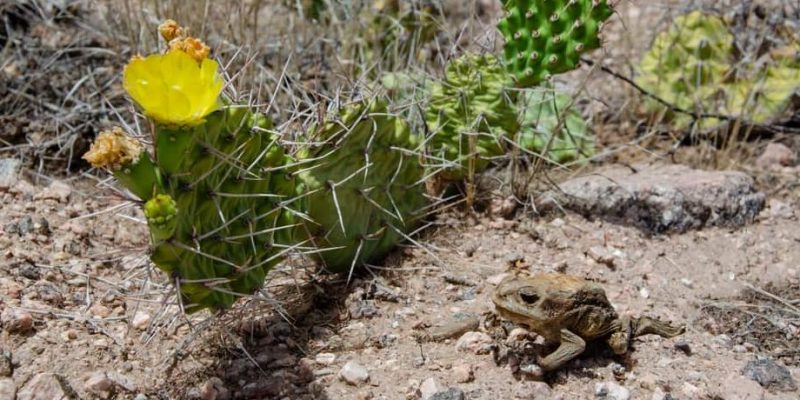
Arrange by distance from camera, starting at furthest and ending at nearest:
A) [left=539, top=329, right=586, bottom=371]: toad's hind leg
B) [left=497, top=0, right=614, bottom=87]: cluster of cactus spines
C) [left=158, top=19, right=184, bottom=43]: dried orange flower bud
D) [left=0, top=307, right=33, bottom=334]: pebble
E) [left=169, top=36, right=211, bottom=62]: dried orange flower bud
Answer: [left=497, top=0, right=614, bottom=87]: cluster of cactus spines → [left=0, top=307, right=33, bottom=334]: pebble → [left=539, top=329, right=586, bottom=371]: toad's hind leg → [left=158, top=19, right=184, bottom=43]: dried orange flower bud → [left=169, top=36, right=211, bottom=62]: dried orange flower bud

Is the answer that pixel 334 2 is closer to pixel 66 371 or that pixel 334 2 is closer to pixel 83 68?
pixel 83 68

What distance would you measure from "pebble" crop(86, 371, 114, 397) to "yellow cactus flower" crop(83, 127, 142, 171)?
73 cm

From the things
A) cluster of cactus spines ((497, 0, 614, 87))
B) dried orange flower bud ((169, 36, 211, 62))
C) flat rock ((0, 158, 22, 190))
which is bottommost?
flat rock ((0, 158, 22, 190))

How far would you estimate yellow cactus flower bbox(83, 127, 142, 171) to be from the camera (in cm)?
215

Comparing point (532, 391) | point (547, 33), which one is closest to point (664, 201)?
point (547, 33)

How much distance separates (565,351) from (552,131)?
1.50 m

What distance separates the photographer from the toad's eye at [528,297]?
104 inches

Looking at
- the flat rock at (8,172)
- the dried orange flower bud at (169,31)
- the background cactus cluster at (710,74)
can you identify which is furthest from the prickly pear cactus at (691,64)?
the flat rock at (8,172)

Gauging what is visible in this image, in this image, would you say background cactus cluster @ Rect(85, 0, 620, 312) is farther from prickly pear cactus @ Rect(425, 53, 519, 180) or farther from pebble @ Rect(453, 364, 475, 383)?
pebble @ Rect(453, 364, 475, 383)

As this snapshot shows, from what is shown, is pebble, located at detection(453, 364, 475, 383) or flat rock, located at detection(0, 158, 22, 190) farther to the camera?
flat rock, located at detection(0, 158, 22, 190)

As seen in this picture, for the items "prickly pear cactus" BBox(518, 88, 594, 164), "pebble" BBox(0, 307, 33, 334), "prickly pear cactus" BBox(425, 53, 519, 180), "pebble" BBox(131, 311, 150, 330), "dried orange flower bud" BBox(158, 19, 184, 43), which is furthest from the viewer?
"prickly pear cactus" BBox(518, 88, 594, 164)

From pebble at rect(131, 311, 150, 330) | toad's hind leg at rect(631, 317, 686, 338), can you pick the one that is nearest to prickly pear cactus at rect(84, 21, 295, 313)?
pebble at rect(131, 311, 150, 330)

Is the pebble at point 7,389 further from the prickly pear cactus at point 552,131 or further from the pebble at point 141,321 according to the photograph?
the prickly pear cactus at point 552,131

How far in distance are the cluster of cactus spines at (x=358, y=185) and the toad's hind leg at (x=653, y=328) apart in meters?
0.89
